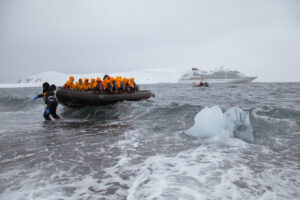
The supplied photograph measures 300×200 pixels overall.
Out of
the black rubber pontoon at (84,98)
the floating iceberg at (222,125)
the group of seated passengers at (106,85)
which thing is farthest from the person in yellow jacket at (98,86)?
the floating iceberg at (222,125)

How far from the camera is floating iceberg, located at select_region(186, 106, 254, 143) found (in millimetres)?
5945

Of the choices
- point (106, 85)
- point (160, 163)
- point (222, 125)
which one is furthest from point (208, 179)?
point (106, 85)

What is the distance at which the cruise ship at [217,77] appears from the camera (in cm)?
10362

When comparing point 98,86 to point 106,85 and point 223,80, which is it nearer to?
point 106,85

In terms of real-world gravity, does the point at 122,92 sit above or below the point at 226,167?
above

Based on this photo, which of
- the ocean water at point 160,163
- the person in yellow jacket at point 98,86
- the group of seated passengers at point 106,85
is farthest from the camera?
the group of seated passengers at point 106,85

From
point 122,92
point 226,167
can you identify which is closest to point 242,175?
point 226,167

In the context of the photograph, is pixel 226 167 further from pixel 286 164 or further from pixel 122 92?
pixel 122 92

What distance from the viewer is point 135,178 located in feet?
11.2

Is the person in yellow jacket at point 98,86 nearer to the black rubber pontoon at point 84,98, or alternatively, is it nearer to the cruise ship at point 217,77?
the black rubber pontoon at point 84,98

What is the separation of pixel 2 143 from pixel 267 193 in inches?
264

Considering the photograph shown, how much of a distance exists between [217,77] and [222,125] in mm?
108227

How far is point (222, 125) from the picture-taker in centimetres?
619

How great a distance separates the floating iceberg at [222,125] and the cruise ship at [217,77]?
3920 inches
